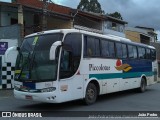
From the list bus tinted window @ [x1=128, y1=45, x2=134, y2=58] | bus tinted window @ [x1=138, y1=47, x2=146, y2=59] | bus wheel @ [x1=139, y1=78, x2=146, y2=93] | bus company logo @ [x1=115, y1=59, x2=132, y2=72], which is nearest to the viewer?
bus company logo @ [x1=115, y1=59, x2=132, y2=72]

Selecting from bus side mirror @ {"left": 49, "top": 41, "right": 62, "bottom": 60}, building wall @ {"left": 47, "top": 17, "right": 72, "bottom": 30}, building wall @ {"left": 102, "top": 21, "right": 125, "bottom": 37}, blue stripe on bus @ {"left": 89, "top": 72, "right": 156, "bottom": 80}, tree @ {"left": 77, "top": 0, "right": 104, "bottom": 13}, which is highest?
tree @ {"left": 77, "top": 0, "right": 104, "bottom": 13}

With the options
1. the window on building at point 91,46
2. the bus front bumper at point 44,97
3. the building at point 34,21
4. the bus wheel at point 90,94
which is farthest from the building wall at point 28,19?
the bus front bumper at point 44,97

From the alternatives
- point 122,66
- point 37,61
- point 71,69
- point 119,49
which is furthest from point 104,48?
point 37,61

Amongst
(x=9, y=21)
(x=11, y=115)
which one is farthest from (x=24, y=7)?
(x=11, y=115)

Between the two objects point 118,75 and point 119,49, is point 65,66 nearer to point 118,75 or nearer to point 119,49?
point 118,75

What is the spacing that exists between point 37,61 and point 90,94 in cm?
290

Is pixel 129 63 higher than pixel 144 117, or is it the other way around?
pixel 129 63

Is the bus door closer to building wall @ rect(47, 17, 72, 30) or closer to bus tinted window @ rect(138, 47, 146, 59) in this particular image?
bus tinted window @ rect(138, 47, 146, 59)

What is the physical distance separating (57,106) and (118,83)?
417 cm

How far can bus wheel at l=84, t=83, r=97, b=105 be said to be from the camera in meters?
13.2

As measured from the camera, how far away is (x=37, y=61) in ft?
38.5

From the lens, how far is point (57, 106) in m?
13.0

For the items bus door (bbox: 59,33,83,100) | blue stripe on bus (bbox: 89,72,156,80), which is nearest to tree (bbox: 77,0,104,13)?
blue stripe on bus (bbox: 89,72,156,80)

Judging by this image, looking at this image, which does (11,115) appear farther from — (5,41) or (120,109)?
(5,41)
